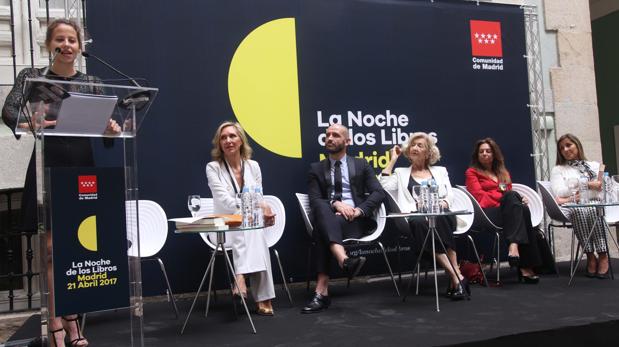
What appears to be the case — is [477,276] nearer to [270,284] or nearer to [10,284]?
[270,284]

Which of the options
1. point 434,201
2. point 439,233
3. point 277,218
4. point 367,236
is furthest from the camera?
point 277,218

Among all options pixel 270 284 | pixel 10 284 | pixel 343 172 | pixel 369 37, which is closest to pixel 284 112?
pixel 343 172

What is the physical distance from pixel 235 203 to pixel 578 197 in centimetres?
272

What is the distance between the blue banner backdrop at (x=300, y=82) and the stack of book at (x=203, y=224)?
119 cm

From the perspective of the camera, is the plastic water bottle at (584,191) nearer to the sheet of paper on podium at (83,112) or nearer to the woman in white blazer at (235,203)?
the woman in white blazer at (235,203)

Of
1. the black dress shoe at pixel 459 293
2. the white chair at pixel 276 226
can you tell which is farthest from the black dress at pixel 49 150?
the black dress shoe at pixel 459 293

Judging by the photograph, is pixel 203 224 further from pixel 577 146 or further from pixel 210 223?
pixel 577 146

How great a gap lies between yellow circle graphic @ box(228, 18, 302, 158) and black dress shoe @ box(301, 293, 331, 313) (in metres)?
1.36

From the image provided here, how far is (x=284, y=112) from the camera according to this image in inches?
197

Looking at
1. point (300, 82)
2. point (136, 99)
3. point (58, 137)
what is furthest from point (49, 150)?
point (300, 82)

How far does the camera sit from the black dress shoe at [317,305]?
4.02 metres

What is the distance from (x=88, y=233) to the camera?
A: 2656 mm

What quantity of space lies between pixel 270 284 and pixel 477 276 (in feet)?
6.21

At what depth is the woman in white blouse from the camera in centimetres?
496
